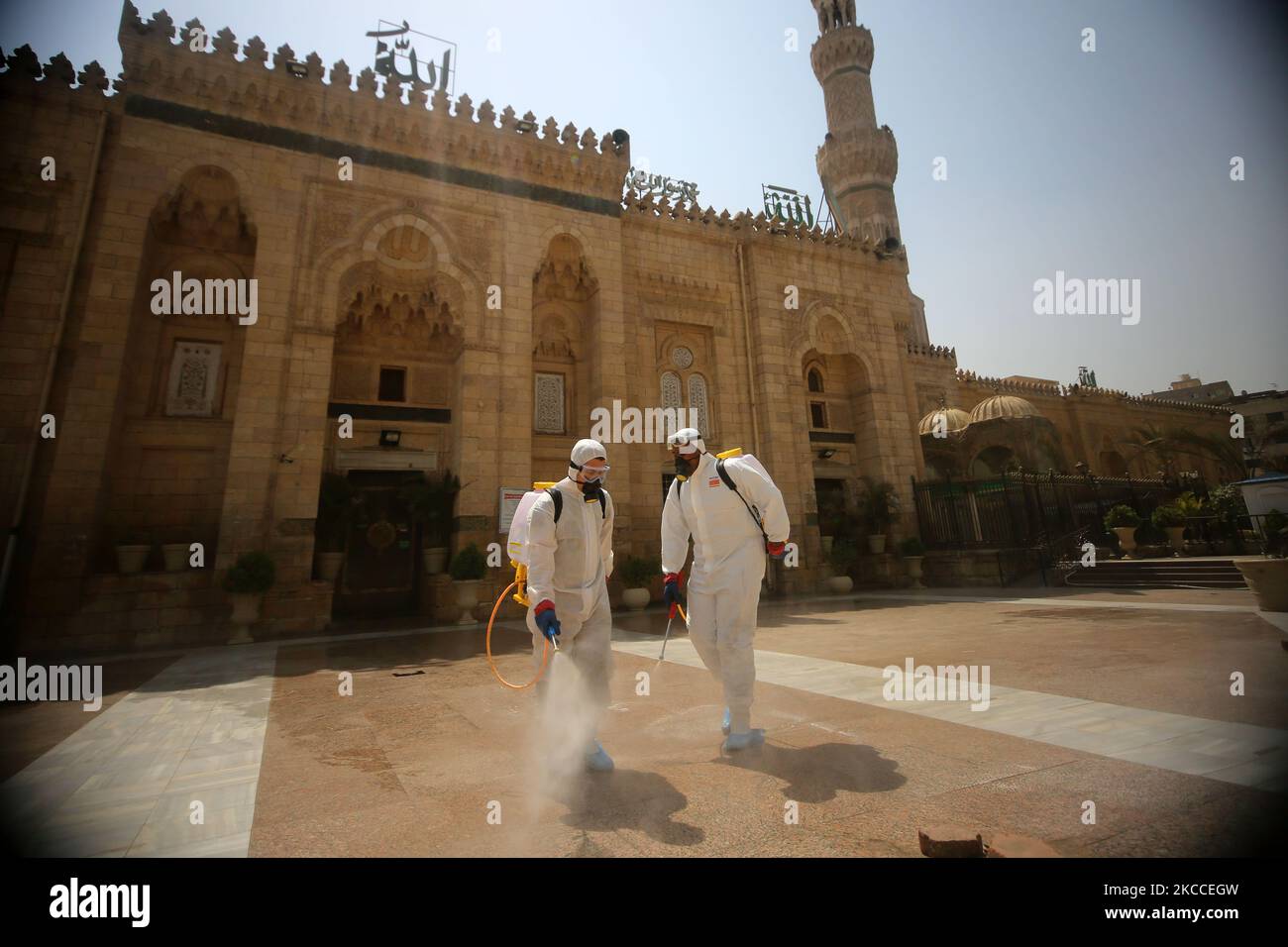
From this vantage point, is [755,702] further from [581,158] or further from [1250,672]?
[581,158]

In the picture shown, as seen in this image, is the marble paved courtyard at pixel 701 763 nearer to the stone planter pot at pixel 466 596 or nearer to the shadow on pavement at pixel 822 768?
the shadow on pavement at pixel 822 768

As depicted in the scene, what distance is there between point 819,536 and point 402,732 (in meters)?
13.9

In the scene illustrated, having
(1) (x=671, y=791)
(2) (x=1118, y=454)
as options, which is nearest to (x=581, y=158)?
(1) (x=671, y=791)

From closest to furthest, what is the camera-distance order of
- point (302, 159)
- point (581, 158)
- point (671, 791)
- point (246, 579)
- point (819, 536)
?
point (671, 791) → point (246, 579) → point (302, 159) → point (581, 158) → point (819, 536)

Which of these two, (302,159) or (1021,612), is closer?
(1021,612)

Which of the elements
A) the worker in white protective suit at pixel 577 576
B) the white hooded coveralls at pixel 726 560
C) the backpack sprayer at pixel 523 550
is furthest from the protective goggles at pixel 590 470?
the white hooded coveralls at pixel 726 560

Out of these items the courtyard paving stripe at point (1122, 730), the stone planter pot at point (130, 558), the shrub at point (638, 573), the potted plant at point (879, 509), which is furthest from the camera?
the potted plant at point (879, 509)

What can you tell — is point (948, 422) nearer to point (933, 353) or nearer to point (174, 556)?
point (933, 353)

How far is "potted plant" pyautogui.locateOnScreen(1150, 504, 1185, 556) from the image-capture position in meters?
14.8

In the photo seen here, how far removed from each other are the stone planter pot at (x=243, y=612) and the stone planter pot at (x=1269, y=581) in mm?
14003

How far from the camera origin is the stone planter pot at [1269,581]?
640cm

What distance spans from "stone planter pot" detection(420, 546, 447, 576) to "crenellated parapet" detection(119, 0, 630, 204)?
9.09 meters

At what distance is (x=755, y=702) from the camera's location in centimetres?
439

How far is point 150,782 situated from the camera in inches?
120
